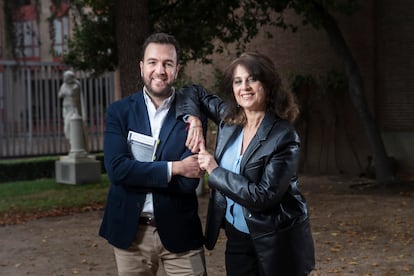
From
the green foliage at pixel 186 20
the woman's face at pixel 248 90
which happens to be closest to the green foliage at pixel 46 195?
the green foliage at pixel 186 20

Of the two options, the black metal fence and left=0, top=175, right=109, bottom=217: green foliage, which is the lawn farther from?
the black metal fence

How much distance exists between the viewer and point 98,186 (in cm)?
1427

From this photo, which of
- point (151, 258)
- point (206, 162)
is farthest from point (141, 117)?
point (151, 258)

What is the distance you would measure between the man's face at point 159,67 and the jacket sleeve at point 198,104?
12 centimetres

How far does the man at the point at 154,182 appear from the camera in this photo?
308cm

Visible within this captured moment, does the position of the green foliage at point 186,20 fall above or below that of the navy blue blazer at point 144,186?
above

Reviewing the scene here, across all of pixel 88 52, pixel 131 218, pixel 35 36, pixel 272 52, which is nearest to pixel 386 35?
pixel 272 52

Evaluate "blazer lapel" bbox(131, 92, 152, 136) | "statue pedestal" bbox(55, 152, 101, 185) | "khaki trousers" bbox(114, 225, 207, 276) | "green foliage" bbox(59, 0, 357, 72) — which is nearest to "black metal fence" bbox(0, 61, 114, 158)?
"statue pedestal" bbox(55, 152, 101, 185)

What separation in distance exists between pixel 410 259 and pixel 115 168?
482cm

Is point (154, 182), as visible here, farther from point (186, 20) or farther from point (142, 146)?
point (186, 20)

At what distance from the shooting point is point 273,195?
108 inches

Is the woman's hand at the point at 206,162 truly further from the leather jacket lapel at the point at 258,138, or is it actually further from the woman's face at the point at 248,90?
the woman's face at the point at 248,90

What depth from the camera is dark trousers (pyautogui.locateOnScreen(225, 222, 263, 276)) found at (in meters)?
2.94

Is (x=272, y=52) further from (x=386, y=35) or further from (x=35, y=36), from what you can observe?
(x=35, y=36)
